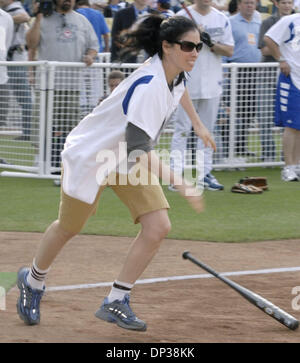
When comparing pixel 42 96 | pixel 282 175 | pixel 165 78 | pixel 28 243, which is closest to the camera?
pixel 165 78

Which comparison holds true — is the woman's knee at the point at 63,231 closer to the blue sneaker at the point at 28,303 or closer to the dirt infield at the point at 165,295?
the blue sneaker at the point at 28,303

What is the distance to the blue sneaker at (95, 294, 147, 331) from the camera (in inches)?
194

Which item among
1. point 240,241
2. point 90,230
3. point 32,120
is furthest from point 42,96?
point 240,241

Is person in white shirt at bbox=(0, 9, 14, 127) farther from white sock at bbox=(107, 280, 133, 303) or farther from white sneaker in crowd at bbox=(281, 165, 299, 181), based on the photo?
white sock at bbox=(107, 280, 133, 303)

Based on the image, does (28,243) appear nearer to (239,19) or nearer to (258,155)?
(258,155)

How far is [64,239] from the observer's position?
511 cm

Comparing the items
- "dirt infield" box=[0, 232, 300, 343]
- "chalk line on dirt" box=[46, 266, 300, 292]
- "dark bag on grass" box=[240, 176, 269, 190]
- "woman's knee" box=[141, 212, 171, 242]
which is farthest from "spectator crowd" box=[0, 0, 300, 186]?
"woman's knee" box=[141, 212, 171, 242]

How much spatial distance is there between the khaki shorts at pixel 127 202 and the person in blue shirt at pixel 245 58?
20.9ft

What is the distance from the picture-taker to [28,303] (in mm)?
5133

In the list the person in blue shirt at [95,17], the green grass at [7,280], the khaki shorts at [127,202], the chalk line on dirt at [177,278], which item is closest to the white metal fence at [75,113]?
the person in blue shirt at [95,17]

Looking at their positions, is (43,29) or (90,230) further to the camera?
(43,29)

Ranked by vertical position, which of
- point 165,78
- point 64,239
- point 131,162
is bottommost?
point 64,239

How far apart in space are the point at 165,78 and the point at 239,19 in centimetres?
759

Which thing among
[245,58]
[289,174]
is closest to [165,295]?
[289,174]
